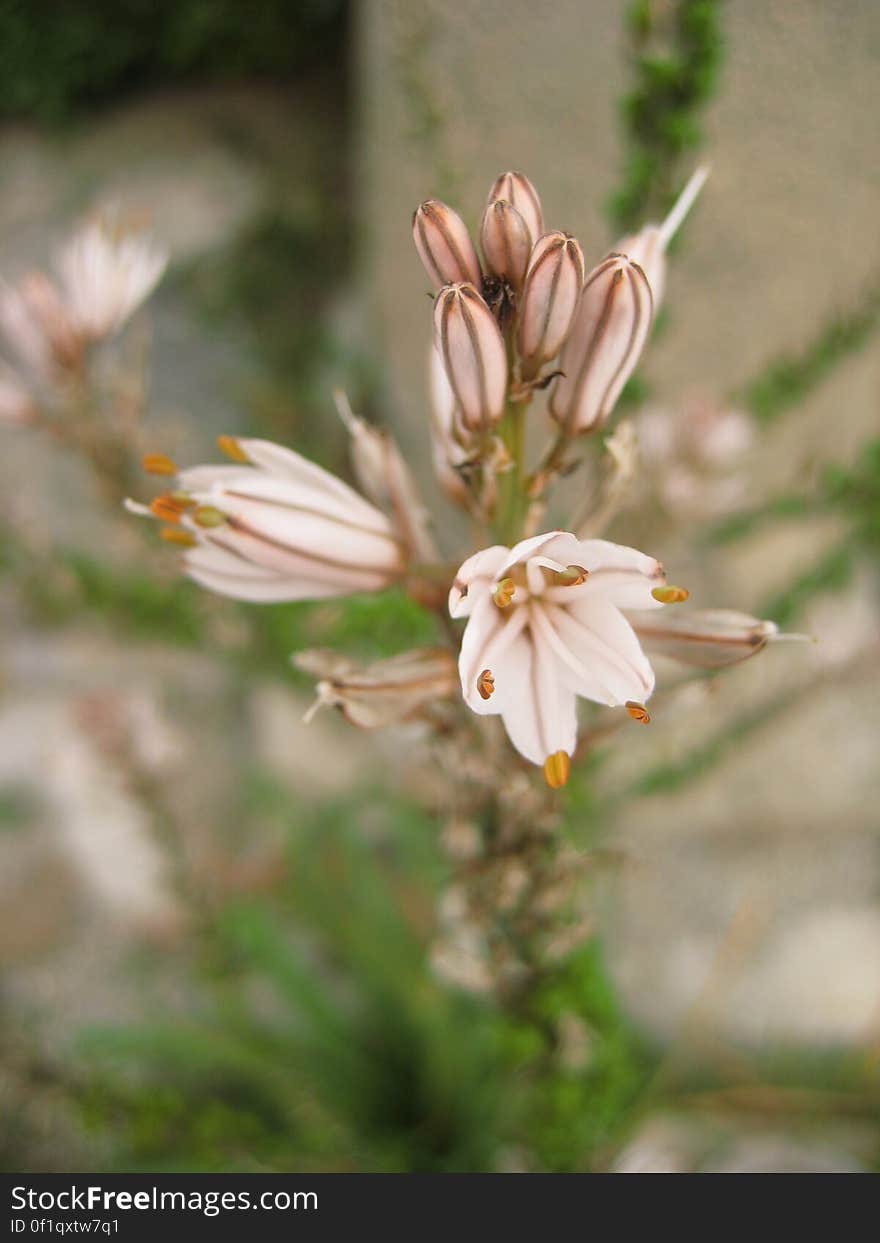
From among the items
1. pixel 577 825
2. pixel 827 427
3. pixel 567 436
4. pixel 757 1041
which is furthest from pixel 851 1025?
pixel 567 436

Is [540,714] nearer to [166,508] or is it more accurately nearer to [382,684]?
[382,684]

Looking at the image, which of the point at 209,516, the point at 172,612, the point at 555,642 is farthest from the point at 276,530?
the point at 172,612

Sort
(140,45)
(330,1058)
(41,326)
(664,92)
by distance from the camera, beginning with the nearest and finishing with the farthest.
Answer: (664,92) → (41,326) → (330,1058) → (140,45)

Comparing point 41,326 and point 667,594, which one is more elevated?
point 41,326

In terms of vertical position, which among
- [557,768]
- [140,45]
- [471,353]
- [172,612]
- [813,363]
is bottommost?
[557,768]

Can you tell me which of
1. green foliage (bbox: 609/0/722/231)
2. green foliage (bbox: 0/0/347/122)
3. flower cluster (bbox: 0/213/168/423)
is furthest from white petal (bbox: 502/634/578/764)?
green foliage (bbox: 0/0/347/122)

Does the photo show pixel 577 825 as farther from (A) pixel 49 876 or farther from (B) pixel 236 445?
(A) pixel 49 876

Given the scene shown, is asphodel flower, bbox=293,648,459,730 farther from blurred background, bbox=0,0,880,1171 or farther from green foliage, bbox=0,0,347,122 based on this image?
green foliage, bbox=0,0,347,122
